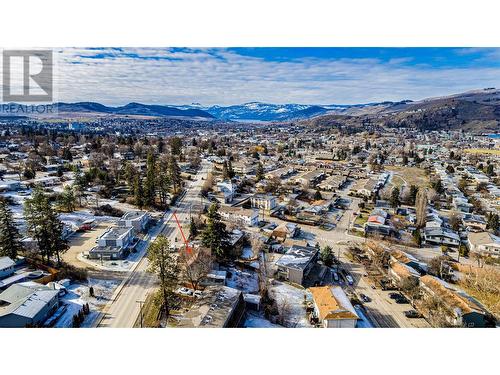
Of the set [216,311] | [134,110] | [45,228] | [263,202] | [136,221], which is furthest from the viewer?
[134,110]

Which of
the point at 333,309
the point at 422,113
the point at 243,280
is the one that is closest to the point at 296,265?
the point at 243,280

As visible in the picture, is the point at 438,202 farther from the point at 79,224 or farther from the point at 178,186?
the point at 79,224

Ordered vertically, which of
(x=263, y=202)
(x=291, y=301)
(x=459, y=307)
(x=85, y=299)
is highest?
(x=263, y=202)

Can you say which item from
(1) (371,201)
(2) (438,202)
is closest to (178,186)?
(1) (371,201)

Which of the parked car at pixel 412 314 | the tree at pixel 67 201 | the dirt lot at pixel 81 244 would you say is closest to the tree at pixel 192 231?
the dirt lot at pixel 81 244

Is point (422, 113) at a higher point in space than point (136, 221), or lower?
higher

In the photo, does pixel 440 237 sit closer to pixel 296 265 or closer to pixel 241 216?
pixel 296 265

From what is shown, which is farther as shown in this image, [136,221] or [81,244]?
[136,221]
